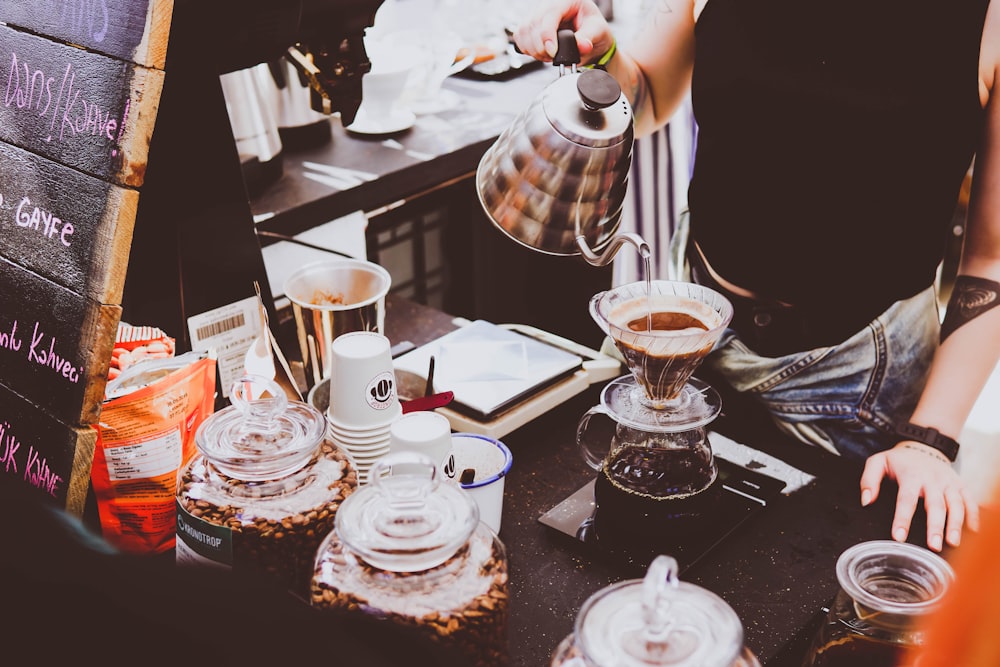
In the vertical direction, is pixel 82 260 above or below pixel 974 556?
below

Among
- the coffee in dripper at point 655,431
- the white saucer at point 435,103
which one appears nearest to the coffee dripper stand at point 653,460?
the coffee in dripper at point 655,431

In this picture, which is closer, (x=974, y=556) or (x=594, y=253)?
(x=974, y=556)

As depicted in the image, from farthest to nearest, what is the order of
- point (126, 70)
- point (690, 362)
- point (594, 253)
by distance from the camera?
1. point (594, 253)
2. point (690, 362)
3. point (126, 70)

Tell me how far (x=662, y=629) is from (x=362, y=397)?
55 centimetres

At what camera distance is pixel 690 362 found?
3.41 feet

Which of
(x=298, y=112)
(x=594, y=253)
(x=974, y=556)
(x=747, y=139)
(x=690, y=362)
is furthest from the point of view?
(x=298, y=112)

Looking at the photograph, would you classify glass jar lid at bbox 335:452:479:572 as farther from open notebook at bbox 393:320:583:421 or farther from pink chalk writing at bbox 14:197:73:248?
open notebook at bbox 393:320:583:421

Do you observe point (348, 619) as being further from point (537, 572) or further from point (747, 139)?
point (747, 139)

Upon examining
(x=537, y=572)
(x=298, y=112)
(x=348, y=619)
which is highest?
(x=348, y=619)

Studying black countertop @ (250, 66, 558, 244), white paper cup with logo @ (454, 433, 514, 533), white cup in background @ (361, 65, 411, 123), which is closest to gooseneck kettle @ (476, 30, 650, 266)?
→ white paper cup with logo @ (454, 433, 514, 533)

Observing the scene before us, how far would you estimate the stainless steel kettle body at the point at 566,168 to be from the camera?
1087mm

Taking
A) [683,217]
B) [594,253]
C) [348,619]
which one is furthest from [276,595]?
[683,217]

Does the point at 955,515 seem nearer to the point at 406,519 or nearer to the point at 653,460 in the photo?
the point at 653,460

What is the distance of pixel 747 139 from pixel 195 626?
57.3 inches
